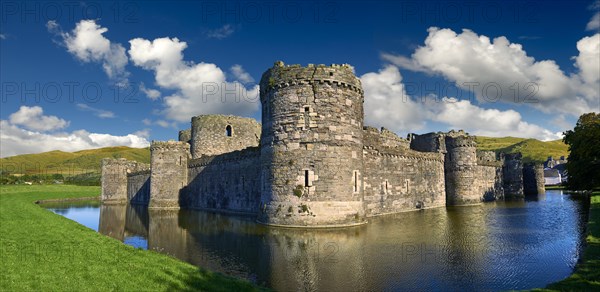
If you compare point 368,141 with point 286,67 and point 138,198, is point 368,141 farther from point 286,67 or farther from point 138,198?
point 138,198

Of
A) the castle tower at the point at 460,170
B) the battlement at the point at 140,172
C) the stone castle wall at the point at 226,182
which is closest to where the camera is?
the stone castle wall at the point at 226,182

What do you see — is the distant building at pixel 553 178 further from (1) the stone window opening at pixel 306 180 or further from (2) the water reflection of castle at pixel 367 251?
(1) the stone window opening at pixel 306 180

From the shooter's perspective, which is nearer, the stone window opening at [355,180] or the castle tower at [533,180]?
the stone window opening at [355,180]

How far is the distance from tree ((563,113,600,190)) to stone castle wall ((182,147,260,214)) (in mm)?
19255

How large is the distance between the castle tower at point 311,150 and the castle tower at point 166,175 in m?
19.9

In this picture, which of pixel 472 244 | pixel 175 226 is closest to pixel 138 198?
pixel 175 226

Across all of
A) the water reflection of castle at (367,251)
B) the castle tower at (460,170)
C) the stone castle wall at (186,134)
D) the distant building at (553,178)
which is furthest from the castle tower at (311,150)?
the distant building at (553,178)

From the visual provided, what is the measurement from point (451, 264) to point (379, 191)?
1607 cm

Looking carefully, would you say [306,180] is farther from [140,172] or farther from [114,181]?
[114,181]

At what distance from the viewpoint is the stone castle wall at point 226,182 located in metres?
27.6

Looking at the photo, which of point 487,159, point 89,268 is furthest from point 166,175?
point 487,159

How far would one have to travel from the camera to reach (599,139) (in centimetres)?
1532

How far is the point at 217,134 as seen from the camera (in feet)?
134

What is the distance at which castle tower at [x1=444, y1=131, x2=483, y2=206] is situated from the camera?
3638cm
